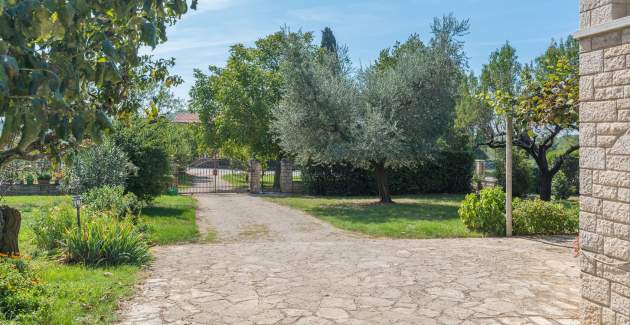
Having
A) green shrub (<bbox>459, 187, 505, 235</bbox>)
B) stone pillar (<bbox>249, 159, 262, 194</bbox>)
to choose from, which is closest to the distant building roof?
stone pillar (<bbox>249, 159, 262, 194</bbox>)

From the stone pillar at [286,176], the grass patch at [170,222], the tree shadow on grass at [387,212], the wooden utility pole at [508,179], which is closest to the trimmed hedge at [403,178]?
the stone pillar at [286,176]

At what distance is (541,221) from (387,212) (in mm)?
5714

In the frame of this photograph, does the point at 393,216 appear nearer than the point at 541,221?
No

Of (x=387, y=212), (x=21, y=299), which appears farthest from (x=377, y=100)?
(x=21, y=299)

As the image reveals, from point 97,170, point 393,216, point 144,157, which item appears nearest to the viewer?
point 97,170

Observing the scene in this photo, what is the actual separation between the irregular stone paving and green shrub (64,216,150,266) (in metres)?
0.43

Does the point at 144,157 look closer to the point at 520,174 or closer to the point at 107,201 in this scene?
the point at 107,201

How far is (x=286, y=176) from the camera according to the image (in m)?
24.3

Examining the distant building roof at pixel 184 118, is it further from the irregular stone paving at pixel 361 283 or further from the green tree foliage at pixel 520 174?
the irregular stone paving at pixel 361 283

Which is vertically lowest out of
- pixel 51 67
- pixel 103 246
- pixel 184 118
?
pixel 103 246

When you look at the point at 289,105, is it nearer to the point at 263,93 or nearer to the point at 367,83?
the point at 367,83

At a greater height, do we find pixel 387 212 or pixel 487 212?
pixel 487 212

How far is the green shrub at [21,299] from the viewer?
4.61 m

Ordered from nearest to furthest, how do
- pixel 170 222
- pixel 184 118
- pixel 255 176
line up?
pixel 170 222 < pixel 255 176 < pixel 184 118
